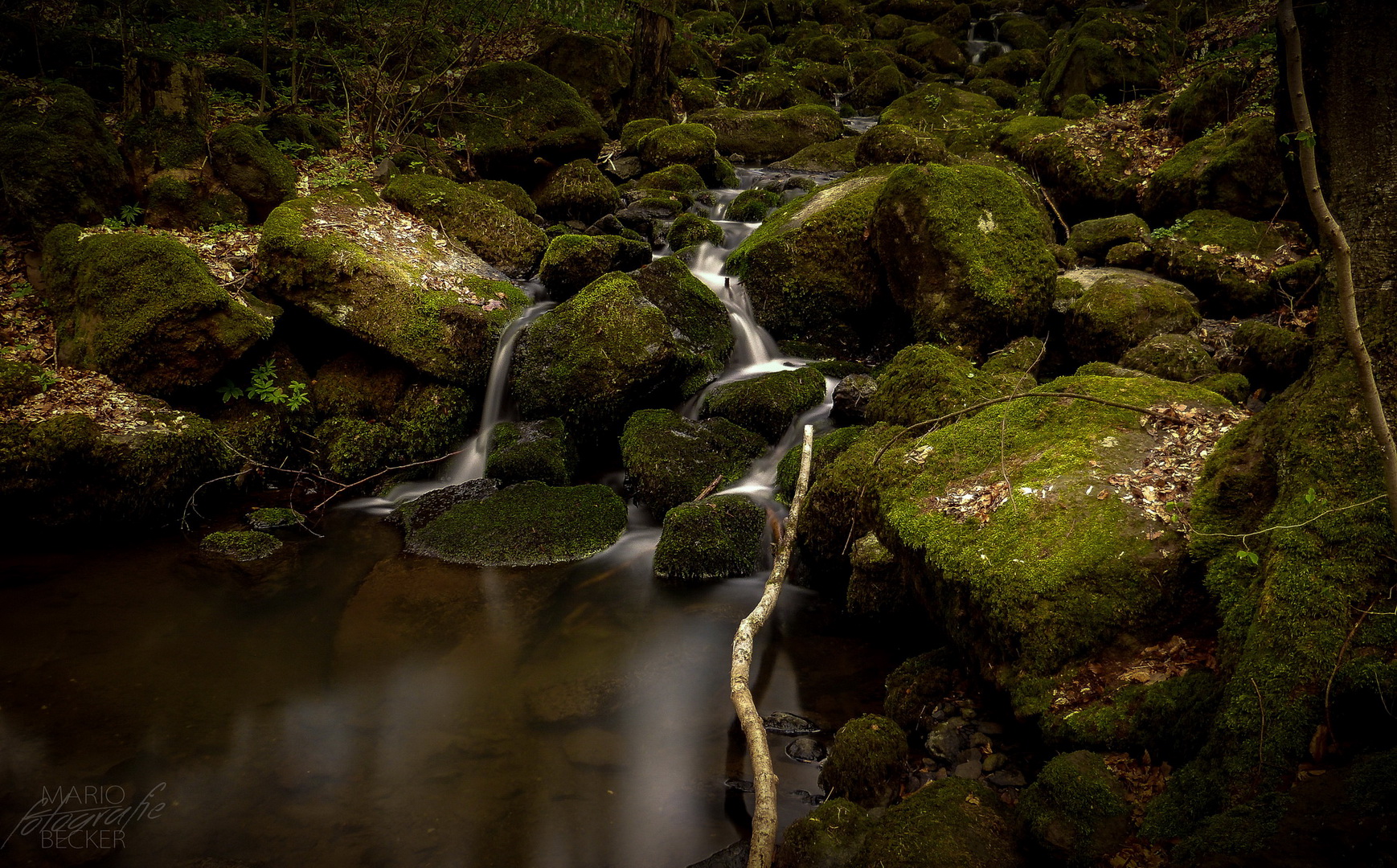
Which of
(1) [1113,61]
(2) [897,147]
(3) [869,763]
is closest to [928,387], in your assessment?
(3) [869,763]

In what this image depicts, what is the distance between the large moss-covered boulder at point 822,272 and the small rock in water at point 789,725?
6089 millimetres

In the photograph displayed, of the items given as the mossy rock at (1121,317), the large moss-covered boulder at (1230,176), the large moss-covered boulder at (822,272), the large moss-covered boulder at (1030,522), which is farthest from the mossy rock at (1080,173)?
the large moss-covered boulder at (1030,522)

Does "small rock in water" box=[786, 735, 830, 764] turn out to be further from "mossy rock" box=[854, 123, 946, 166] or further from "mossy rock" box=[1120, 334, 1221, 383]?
"mossy rock" box=[854, 123, 946, 166]

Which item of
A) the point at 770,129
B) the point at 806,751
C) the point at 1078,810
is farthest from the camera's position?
the point at 770,129

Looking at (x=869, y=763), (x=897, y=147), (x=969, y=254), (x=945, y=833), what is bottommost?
(x=869, y=763)

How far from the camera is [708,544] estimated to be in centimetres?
656

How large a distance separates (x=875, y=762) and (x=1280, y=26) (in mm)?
3560

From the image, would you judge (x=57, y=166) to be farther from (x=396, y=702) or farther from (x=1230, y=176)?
(x=1230, y=176)

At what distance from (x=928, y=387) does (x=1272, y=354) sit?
11.8 feet

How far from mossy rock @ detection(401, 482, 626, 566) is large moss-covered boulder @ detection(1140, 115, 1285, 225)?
29.7 feet

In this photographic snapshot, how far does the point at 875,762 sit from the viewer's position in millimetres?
3660

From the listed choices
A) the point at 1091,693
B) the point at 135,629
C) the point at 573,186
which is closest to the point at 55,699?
the point at 135,629

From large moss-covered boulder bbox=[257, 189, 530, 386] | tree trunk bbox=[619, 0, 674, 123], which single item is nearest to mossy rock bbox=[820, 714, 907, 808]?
large moss-covered boulder bbox=[257, 189, 530, 386]

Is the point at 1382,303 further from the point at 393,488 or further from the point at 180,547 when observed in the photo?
the point at 180,547
